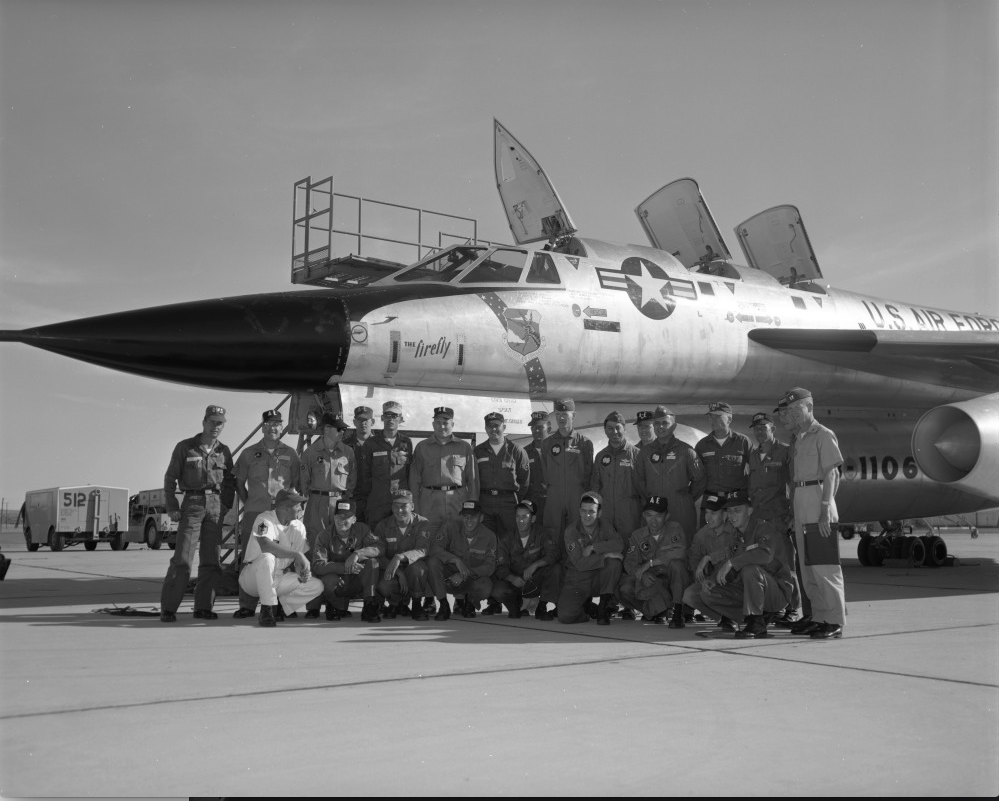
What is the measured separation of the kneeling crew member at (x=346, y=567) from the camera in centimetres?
735

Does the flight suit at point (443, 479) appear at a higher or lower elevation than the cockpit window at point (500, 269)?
lower

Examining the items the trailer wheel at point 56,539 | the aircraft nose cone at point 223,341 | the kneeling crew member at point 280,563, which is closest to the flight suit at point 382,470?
the aircraft nose cone at point 223,341

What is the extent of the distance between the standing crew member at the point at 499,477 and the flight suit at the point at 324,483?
3.72 ft

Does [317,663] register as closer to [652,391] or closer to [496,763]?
[496,763]

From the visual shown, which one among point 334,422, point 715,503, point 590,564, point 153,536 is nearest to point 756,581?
point 715,503

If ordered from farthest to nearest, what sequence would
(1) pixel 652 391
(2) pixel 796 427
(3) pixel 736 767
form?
(1) pixel 652 391, (2) pixel 796 427, (3) pixel 736 767

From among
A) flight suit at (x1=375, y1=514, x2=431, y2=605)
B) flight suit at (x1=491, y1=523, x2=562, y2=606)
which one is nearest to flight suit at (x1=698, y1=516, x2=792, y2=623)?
flight suit at (x1=491, y1=523, x2=562, y2=606)

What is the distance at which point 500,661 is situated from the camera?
207 inches

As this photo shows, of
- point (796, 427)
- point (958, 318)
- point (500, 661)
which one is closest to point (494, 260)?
point (796, 427)

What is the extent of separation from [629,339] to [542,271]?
1.15 metres

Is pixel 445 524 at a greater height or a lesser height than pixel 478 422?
lesser

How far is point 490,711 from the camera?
12.9ft

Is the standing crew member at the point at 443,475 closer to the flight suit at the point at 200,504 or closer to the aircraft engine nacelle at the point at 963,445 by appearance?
the flight suit at the point at 200,504

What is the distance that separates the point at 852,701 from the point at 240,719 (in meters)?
2.60
